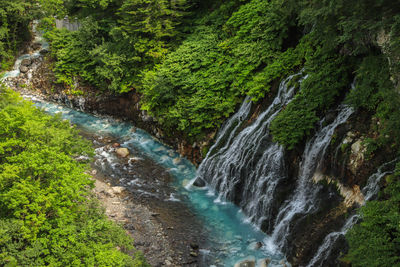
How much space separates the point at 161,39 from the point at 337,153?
11.7 metres

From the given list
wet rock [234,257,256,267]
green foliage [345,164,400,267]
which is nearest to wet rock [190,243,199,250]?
wet rock [234,257,256,267]

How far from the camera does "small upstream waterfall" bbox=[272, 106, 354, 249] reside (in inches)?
367

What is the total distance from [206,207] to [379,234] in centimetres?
647

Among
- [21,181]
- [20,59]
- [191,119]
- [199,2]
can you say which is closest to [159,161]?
[191,119]

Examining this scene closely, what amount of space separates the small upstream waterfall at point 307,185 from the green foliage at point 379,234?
2410 mm

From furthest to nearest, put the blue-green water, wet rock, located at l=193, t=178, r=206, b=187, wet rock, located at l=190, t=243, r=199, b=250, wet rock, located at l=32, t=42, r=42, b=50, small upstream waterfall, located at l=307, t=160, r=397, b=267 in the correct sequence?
wet rock, located at l=32, t=42, r=42, b=50 < wet rock, located at l=193, t=178, r=206, b=187 < wet rock, located at l=190, t=243, r=199, b=250 < the blue-green water < small upstream waterfall, located at l=307, t=160, r=397, b=267

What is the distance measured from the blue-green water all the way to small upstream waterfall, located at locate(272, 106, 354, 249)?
66 centimetres

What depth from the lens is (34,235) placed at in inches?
287

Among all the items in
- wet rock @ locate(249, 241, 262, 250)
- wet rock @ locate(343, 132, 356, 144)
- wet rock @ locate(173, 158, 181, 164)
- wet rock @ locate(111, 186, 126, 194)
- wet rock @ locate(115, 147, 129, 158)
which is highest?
wet rock @ locate(343, 132, 356, 144)

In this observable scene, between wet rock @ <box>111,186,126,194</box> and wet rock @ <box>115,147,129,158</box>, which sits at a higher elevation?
wet rock @ <box>115,147,129,158</box>

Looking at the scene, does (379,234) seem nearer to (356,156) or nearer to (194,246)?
(356,156)

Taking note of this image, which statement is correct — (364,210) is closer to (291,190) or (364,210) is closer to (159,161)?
(291,190)

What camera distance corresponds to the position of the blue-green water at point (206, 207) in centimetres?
995

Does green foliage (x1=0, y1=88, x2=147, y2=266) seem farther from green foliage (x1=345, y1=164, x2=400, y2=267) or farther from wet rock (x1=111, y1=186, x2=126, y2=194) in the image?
green foliage (x1=345, y1=164, x2=400, y2=267)
